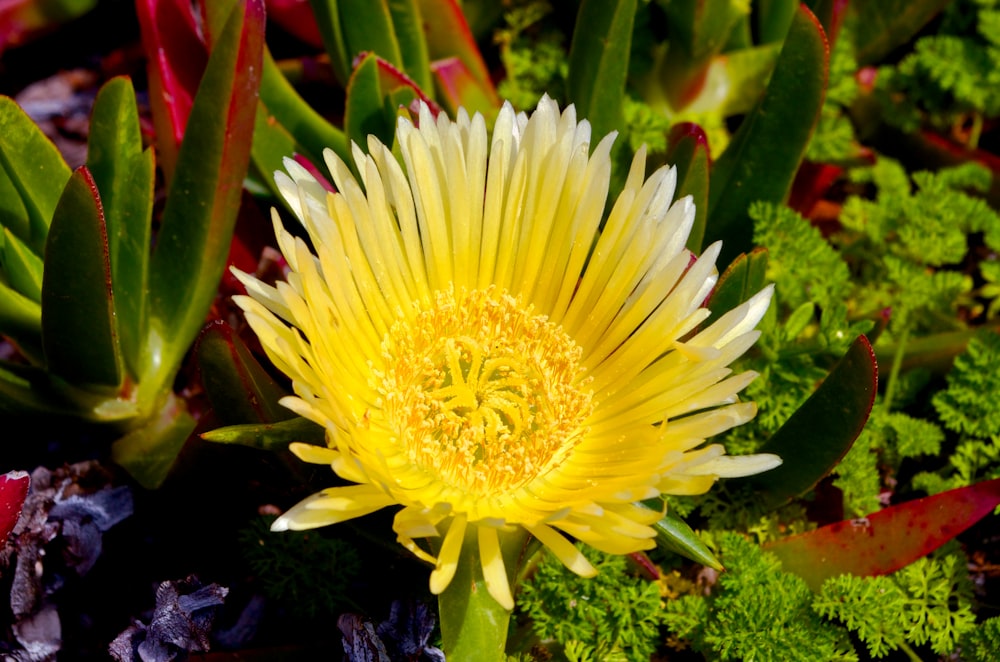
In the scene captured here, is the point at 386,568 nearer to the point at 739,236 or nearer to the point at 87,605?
the point at 87,605

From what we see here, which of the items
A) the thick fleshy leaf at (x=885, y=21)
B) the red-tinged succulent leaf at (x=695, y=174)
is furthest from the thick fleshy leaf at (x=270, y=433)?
the thick fleshy leaf at (x=885, y=21)

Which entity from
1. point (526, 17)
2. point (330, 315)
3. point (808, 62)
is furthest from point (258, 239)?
point (808, 62)

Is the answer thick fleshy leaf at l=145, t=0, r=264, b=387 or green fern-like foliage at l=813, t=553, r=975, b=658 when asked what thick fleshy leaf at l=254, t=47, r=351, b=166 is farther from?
green fern-like foliage at l=813, t=553, r=975, b=658

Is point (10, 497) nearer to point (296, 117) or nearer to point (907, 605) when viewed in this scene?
point (296, 117)

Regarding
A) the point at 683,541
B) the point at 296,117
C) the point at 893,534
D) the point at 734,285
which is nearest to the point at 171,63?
the point at 296,117

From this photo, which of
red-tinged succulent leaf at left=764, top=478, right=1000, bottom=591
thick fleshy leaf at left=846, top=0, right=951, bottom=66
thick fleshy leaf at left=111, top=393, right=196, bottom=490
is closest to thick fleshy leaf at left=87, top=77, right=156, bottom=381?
thick fleshy leaf at left=111, top=393, right=196, bottom=490

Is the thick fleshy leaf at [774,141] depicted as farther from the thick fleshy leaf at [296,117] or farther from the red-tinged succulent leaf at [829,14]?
the thick fleshy leaf at [296,117]
